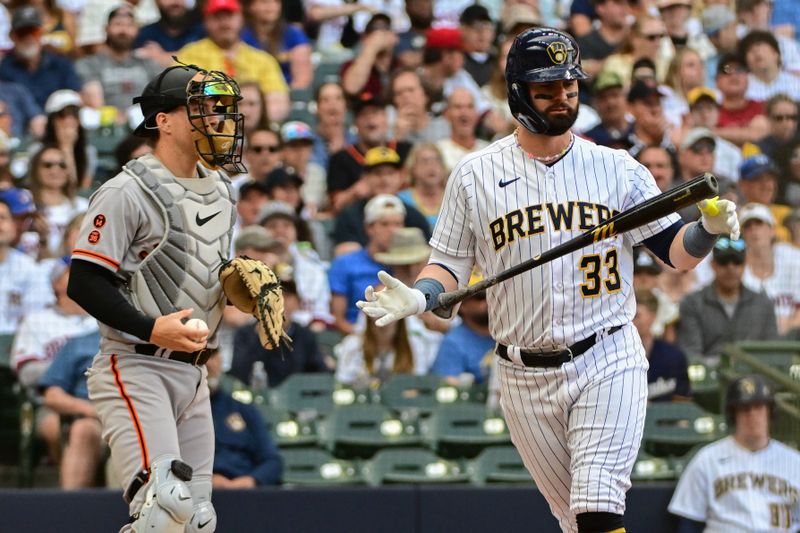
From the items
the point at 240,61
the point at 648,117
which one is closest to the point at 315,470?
the point at 240,61

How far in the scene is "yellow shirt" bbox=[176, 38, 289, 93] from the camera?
9.95 meters

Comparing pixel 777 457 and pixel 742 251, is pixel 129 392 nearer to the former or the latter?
pixel 777 457

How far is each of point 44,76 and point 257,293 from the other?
19.1 ft

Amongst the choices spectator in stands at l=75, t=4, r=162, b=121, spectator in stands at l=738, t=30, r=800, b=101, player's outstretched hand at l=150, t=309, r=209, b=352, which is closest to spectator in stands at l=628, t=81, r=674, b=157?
spectator in stands at l=738, t=30, r=800, b=101

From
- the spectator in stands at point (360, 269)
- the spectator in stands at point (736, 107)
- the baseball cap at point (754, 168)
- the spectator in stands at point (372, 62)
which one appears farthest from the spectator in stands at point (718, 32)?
the spectator in stands at point (360, 269)

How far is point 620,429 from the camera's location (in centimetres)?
442

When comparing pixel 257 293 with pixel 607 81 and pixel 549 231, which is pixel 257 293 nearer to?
pixel 549 231

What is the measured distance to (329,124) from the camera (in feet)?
32.2

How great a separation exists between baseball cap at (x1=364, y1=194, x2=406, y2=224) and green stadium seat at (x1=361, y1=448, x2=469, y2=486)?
1712mm

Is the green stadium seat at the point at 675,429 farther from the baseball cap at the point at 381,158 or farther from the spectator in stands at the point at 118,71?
the spectator in stands at the point at 118,71

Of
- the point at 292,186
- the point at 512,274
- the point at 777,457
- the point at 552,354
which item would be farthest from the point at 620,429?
the point at 292,186

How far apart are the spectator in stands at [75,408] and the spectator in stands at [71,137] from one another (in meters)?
2.03

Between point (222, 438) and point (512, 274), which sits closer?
point (512, 274)

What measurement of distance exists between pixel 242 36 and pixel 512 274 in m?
6.56
